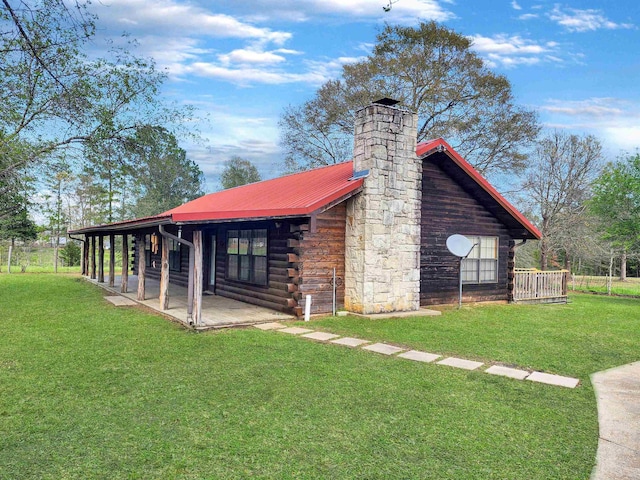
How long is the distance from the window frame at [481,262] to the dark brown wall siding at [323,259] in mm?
4374

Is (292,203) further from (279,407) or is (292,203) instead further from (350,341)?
(279,407)

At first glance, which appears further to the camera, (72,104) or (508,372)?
(72,104)

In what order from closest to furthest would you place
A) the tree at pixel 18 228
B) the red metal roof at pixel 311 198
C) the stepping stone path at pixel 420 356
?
the stepping stone path at pixel 420 356, the red metal roof at pixel 311 198, the tree at pixel 18 228

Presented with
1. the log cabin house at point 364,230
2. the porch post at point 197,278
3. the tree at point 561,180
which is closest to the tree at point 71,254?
the log cabin house at point 364,230

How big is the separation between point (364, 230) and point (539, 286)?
26.2 ft

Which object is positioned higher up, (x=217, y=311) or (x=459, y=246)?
(x=459, y=246)

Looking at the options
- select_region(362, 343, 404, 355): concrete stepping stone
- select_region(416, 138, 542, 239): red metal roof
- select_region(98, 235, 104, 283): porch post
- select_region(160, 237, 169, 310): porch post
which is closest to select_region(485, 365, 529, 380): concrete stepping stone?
select_region(362, 343, 404, 355): concrete stepping stone

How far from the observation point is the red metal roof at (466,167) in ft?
35.2

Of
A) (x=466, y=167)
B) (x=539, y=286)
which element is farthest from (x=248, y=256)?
(x=539, y=286)

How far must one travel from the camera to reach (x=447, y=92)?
22672mm

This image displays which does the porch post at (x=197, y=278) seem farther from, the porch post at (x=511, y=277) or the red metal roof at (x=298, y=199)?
the porch post at (x=511, y=277)

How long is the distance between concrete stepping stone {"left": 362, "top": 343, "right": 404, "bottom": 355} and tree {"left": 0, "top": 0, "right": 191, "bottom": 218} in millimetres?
6526

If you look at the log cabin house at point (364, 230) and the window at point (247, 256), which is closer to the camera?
the log cabin house at point (364, 230)

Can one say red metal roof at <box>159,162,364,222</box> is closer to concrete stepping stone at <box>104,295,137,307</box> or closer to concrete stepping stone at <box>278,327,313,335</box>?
concrete stepping stone at <box>278,327,313,335</box>
